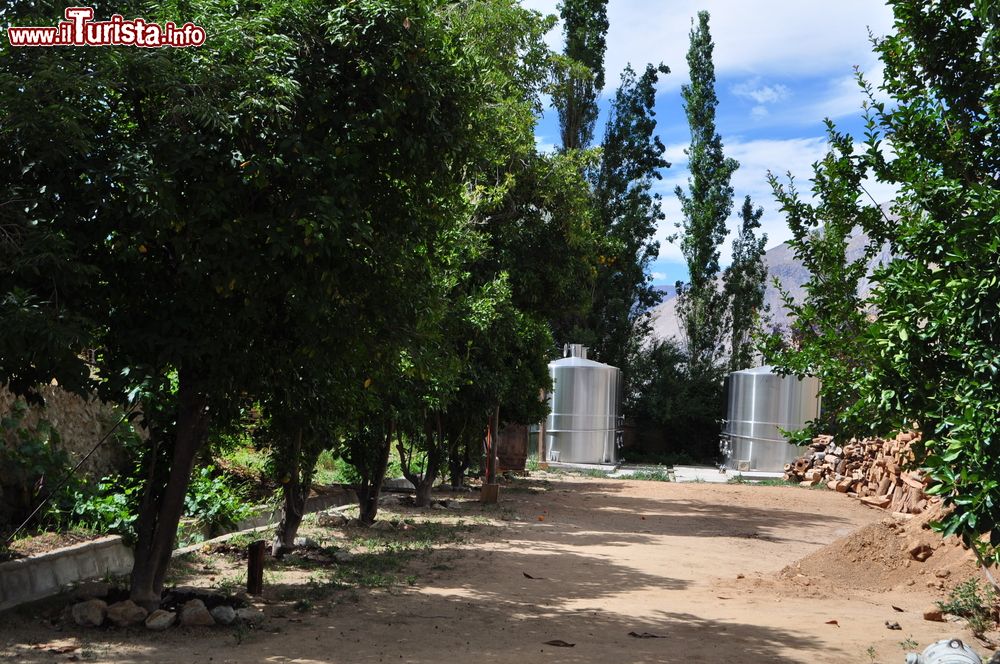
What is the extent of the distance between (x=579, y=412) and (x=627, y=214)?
1016 cm

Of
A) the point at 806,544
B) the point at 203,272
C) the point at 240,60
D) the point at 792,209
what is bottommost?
the point at 806,544

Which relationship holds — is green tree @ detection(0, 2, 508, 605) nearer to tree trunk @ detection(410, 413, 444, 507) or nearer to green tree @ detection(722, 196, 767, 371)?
tree trunk @ detection(410, 413, 444, 507)

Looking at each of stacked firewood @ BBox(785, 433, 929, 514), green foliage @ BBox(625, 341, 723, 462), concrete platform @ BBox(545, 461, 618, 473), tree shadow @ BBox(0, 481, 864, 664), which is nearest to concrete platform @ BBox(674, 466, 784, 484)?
stacked firewood @ BBox(785, 433, 929, 514)

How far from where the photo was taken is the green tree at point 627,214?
35312 mm

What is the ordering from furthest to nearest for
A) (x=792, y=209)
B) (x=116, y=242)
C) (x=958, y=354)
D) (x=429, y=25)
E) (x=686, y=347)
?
(x=686, y=347) → (x=792, y=209) → (x=429, y=25) → (x=116, y=242) → (x=958, y=354)

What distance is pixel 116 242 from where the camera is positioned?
632 centimetres

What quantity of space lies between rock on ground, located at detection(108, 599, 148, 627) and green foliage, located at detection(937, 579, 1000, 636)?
6677 mm

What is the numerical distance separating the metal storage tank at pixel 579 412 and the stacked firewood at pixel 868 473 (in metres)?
6.00

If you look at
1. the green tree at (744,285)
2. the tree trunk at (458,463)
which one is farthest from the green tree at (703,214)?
the tree trunk at (458,463)

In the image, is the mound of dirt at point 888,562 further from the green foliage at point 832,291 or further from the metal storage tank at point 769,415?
the metal storage tank at point 769,415

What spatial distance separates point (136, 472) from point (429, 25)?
454cm

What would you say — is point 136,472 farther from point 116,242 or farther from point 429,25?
point 429,25

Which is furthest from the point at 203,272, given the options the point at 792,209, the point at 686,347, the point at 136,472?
the point at 686,347

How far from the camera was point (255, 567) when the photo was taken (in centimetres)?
805
